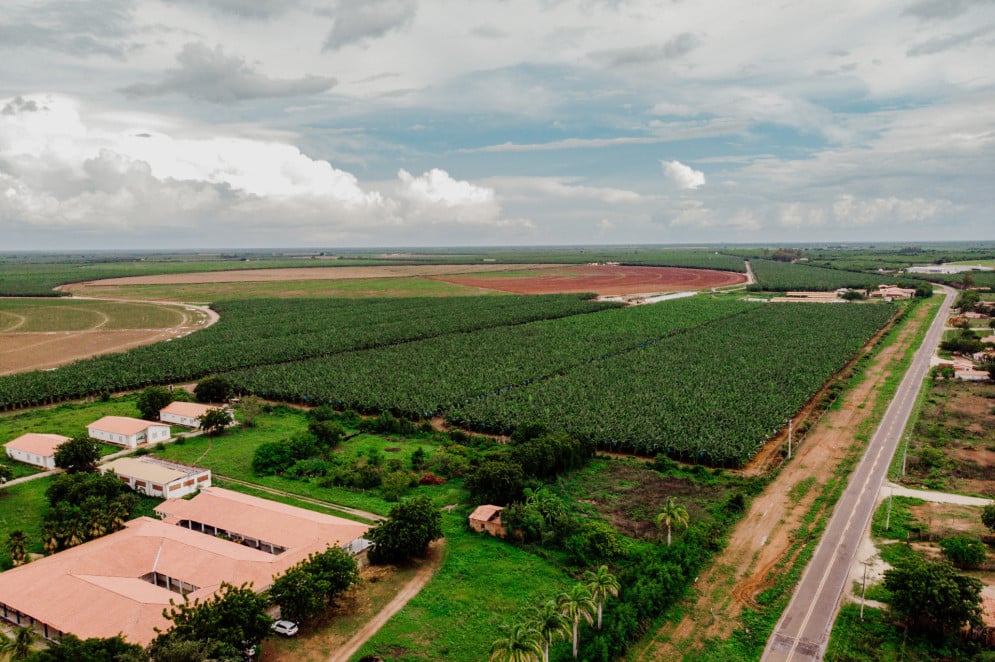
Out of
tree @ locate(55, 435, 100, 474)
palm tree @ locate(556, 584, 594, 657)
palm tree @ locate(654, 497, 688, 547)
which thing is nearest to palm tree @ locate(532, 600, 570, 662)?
palm tree @ locate(556, 584, 594, 657)

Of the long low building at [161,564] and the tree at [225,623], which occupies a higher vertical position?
the tree at [225,623]

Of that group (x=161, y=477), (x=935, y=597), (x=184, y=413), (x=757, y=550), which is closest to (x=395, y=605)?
(x=757, y=550)

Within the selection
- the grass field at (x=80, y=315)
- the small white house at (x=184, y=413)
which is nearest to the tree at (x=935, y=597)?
the small white house at (x=184, y=413)

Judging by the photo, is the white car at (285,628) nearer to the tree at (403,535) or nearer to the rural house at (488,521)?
the tree at (403,535)

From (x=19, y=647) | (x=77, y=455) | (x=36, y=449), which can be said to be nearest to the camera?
(x=19, y=647)

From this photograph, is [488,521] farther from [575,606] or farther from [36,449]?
[36,449]

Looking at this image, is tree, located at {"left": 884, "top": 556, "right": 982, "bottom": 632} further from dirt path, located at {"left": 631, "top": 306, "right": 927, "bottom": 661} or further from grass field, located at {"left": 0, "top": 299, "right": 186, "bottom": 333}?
grass field, located at {"left": 0, "top": 299, "right": 186, "bottom": 333}
